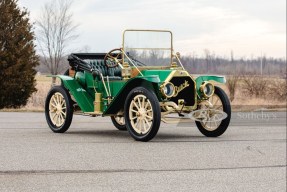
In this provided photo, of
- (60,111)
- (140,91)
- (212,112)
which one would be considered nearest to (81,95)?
(60,111)

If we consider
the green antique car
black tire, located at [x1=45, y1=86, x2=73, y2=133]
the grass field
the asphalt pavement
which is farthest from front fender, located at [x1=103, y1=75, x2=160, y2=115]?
the grass field

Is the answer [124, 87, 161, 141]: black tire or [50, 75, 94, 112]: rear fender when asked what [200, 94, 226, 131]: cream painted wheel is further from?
[50, 75, 94, 112]: rear fender

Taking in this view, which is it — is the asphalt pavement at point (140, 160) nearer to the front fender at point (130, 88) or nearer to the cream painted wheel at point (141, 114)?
the cream painted wheel at point (141, 114)

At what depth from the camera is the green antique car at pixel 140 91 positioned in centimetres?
1124

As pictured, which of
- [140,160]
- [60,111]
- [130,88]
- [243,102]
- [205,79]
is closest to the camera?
[140,160]

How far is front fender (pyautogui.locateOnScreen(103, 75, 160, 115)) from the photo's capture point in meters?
11.1

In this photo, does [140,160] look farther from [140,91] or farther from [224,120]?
[224,120]

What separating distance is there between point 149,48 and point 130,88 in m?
1.66

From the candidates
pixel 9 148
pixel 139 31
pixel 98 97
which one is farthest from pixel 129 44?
pixel 9 148

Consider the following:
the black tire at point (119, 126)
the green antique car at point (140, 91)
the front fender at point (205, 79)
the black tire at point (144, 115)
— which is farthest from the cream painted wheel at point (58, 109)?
the front fender at point (205, 79)

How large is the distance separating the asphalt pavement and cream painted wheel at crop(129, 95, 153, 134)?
1.07ft

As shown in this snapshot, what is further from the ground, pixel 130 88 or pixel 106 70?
pixel 106 70

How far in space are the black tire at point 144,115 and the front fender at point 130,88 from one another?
201 mm

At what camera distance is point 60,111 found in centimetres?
1291
